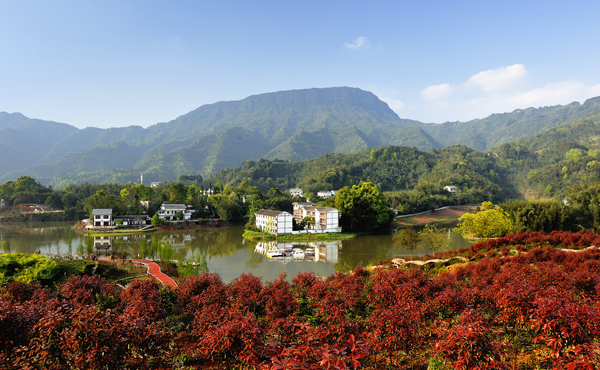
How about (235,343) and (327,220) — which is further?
(327,220)

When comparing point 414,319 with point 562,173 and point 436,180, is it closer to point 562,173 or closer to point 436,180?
point 436,180

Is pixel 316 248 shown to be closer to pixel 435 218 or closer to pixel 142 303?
pixel 142 303

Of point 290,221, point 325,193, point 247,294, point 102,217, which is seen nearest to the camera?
point 247,294

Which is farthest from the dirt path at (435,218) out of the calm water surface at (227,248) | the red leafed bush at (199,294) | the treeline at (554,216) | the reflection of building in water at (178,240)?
the red leafed bush at (199,294)

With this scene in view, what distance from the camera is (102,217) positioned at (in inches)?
1804

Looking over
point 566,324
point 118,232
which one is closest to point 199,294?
point 566,324

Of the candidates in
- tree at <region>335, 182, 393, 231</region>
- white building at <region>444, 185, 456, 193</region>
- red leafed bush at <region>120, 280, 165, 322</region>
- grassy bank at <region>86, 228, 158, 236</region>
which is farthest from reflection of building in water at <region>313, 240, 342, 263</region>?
white building at <region>444, 185, 456, 193</region>

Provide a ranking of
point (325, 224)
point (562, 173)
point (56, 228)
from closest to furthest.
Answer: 1. point (325, 224)
2. point (56, 228)
3. point (562, 173)

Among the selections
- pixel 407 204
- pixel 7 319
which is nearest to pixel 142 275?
pixel 7 319

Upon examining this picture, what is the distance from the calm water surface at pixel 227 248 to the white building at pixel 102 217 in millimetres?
2862

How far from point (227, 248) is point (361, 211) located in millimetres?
18201

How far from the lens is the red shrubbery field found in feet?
15.5

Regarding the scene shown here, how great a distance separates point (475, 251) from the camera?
20.9m

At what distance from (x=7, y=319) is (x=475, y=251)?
21890mm
